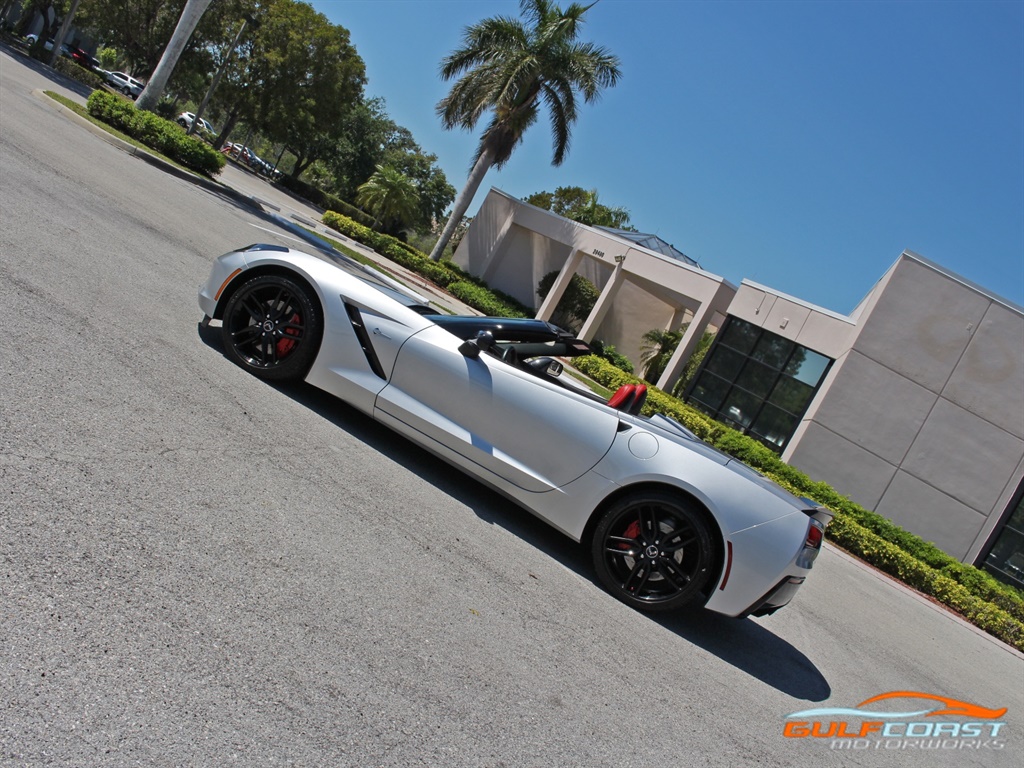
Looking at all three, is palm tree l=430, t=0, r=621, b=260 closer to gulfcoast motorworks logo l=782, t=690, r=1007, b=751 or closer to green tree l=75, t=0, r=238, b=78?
green tree l=75, t=0, r=238, b=78

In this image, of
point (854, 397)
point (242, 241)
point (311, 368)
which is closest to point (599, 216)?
point (854, 397)

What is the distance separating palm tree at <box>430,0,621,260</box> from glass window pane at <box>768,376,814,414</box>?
1363 centimetres

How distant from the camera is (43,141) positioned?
1106cm

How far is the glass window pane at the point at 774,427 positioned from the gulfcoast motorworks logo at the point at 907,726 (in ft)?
47.7

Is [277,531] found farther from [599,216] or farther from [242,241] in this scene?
[599,216]

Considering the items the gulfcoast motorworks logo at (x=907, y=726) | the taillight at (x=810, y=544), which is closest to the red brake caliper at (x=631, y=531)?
the taillight at (x=810, y=544)

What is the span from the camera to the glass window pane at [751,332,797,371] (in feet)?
71.7

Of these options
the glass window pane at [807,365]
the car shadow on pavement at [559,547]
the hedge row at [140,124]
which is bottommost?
the car shadow on pavement at [559,547]

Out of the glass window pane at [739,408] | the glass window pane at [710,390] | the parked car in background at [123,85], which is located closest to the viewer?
the glass window pane at [739,408]

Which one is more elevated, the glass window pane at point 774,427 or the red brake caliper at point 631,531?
the glass window pane at point 774,427

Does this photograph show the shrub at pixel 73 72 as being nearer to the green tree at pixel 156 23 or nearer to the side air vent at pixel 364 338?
the green tree at pixel 156 23

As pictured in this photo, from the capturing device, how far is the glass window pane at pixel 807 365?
20.8 metres

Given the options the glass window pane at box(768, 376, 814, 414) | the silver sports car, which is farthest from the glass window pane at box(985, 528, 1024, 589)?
the silver sports car

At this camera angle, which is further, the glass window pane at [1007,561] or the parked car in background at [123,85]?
the parked car in background at [123,85]
